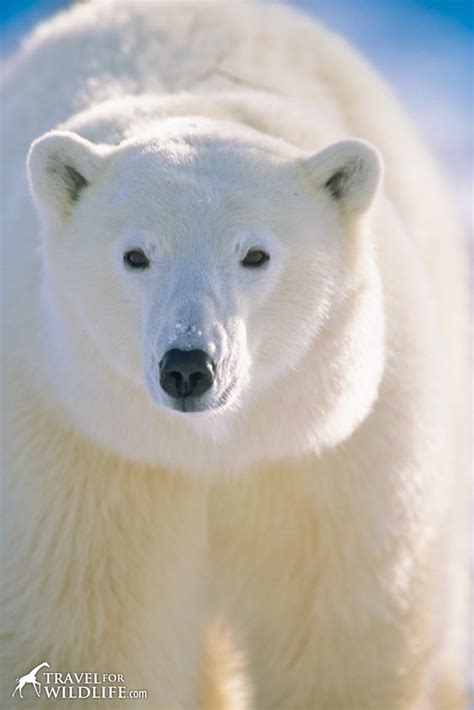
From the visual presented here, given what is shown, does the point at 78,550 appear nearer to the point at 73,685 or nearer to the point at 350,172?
the point at 73,685

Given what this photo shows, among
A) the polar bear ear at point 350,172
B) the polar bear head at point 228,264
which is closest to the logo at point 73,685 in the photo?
the polar bear head at point 228,264

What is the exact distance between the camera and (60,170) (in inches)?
140

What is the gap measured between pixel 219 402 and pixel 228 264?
35cm

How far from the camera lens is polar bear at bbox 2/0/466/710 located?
11.1ft

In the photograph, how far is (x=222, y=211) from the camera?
3352mm

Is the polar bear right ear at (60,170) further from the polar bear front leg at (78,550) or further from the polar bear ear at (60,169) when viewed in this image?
the polar bear front leg at (78,550)

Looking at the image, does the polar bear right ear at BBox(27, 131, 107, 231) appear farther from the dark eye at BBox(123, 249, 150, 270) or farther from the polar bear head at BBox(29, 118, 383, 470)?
the dark eye at BBox(123, 249, 150, 270)

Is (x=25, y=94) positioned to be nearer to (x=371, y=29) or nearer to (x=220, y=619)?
(x=220, y=619)

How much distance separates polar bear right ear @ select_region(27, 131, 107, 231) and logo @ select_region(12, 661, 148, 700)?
124 cm

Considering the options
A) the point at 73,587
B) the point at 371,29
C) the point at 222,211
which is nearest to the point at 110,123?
the point at 222,211

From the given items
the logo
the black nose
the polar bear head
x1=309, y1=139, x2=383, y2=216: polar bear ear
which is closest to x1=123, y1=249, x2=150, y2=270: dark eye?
the polar bear head

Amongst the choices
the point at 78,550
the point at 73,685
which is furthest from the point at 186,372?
the point at 73,685

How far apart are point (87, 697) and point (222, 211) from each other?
54.8 inches

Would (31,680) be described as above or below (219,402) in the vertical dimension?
below
